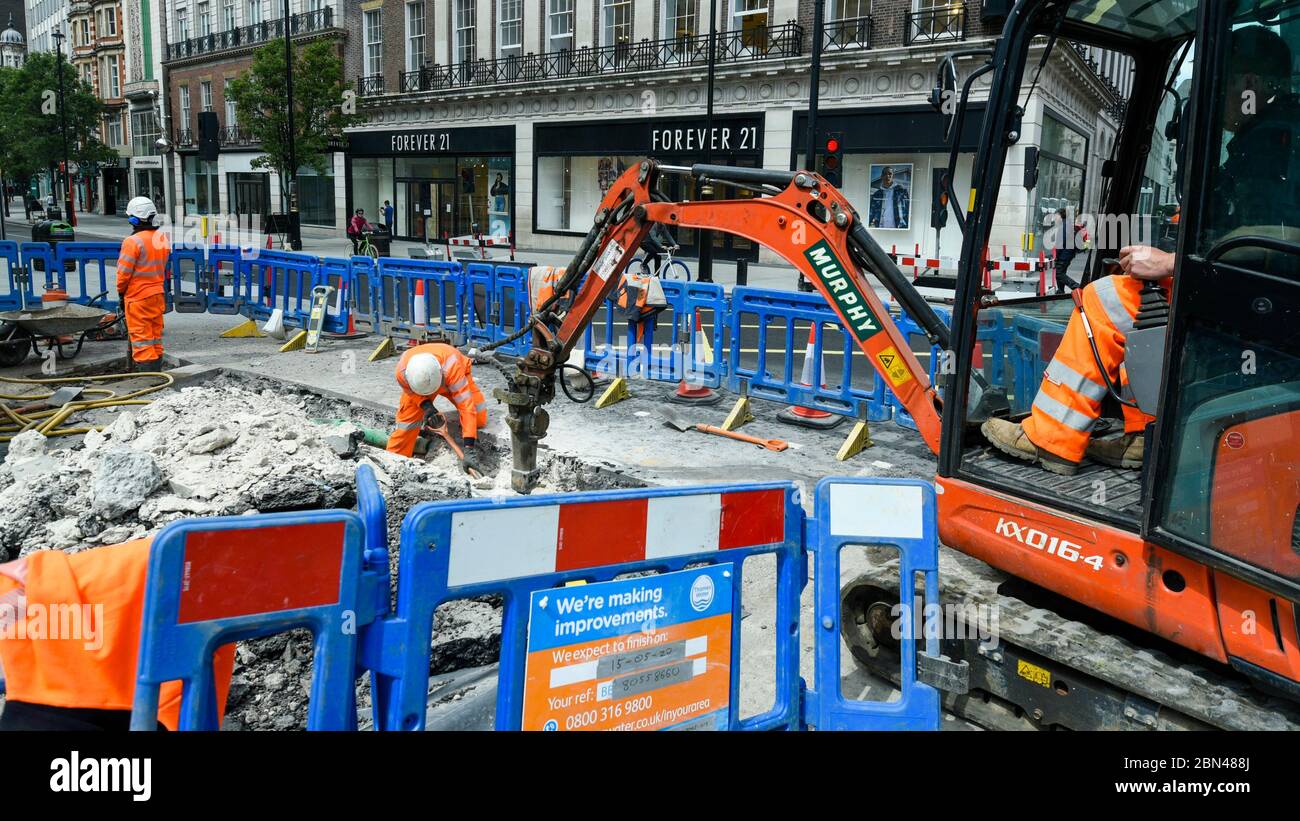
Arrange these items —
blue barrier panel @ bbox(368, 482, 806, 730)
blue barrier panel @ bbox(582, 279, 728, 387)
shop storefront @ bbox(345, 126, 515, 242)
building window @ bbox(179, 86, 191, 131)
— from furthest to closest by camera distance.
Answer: building window @ bbox(179, 86, 191, 131) < shop storefront @ bbox(345, 126, 515, 242) < blue barrier panel @ bbox(582, 279, 728, 387) < blue barrier panel @ bbox(368, 482, 806, 730)

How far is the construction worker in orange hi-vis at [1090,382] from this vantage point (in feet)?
12.8

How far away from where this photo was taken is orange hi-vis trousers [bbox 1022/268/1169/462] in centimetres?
392

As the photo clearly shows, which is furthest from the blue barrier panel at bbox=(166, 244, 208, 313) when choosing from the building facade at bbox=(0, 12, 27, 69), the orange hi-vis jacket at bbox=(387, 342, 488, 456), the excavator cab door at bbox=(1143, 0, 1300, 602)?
the building facade at bbox=(0, 12, 27, 69)

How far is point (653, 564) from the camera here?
3.29 m

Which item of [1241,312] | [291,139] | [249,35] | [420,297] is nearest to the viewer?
[1241,312]

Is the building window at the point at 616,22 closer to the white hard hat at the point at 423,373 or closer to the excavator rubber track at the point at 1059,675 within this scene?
→ the white hard hat at the point at 423,373

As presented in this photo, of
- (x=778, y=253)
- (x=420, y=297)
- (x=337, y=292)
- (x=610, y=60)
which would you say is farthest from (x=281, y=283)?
(x=610, y=60)

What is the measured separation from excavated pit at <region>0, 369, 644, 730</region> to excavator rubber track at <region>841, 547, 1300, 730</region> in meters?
2.18

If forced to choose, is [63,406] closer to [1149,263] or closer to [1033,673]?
[1033,673]

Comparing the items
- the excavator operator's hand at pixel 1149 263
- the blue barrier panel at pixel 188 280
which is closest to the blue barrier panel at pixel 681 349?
the excavator operator's hand at pixel 1149 263

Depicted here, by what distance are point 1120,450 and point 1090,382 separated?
17.5 inches

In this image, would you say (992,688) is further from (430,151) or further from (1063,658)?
(430,151)

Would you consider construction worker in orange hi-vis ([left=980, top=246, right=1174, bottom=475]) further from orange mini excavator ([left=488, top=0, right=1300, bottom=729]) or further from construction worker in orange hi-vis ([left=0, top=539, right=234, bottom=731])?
construction worker in orange hi-vis ([left=0, top=539, right=234, bottom=731])

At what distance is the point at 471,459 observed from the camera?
8336 millimetres
